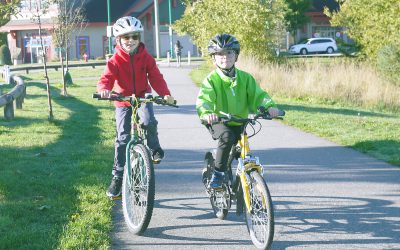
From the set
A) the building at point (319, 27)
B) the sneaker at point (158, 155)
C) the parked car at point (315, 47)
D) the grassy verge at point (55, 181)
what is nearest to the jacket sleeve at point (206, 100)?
the sneaker at point (158, 155)

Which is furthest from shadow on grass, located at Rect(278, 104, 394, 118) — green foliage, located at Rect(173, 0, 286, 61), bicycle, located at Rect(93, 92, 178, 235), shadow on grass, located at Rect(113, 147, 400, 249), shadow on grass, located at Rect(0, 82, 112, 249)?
green foliage, located at Rect(173, 0, 286, 61)

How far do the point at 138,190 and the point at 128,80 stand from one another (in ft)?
3.83

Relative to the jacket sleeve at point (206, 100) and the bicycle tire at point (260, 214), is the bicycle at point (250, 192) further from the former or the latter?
the jacket sleeve at point (206, 100)

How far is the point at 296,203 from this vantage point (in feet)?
23.1

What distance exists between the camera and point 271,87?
2239cm

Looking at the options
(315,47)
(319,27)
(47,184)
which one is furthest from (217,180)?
(319,27)

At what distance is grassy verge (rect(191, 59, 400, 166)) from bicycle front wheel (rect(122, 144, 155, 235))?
4318 mm

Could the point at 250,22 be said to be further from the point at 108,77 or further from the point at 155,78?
the point at 108,77

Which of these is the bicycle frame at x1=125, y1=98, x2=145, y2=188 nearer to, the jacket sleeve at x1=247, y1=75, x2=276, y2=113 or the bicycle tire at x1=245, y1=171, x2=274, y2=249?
the jacket sleeve at x1=247, y1=75, x2=276, y2=113

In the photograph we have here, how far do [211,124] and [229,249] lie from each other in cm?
107

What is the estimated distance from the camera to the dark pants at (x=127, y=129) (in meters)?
6.50

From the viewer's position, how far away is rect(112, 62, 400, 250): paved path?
5707mm

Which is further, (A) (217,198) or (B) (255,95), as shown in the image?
(A) (217,198)

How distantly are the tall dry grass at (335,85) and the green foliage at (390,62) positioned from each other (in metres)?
0.33
